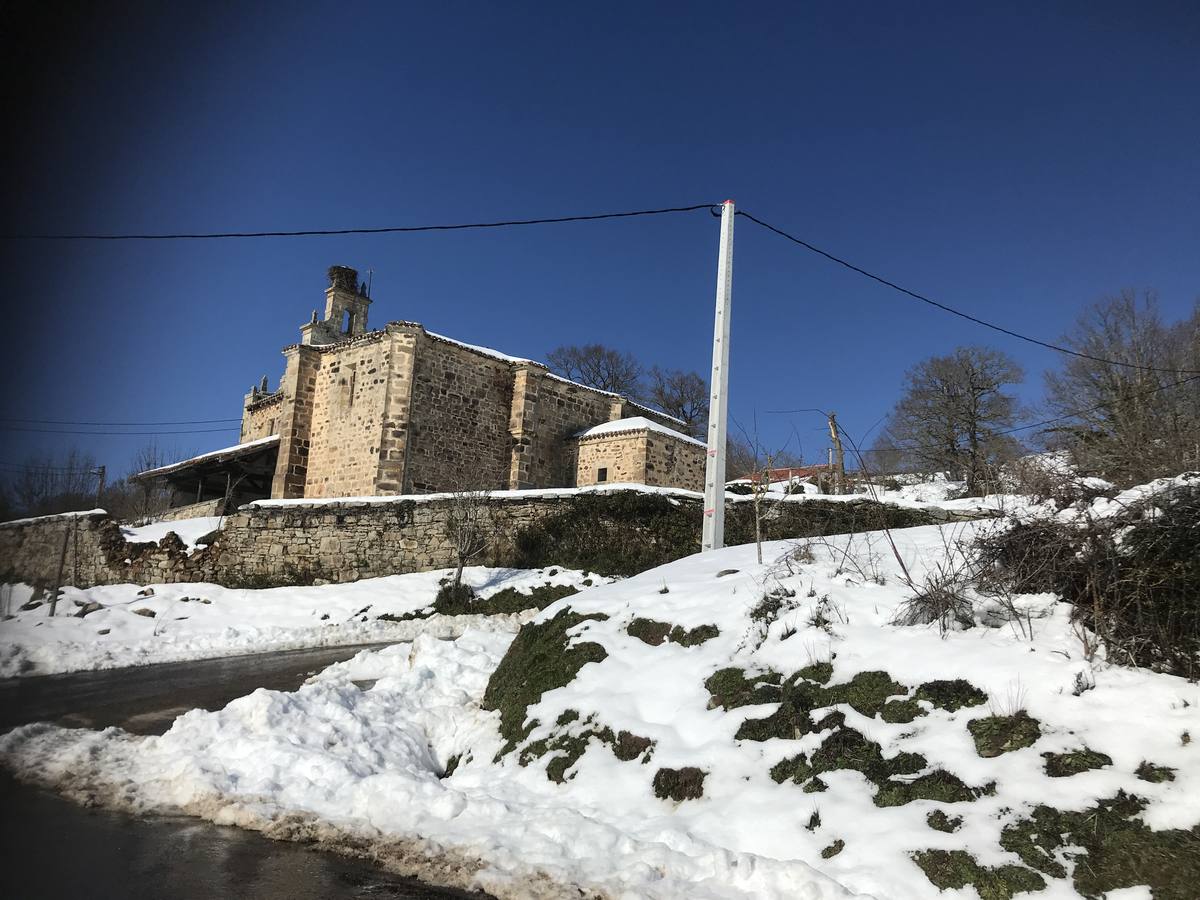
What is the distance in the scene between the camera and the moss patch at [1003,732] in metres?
3.81

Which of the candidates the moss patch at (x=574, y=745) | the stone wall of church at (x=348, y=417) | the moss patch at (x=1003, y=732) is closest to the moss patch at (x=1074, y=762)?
the moss patch at (x=1003, y=732)

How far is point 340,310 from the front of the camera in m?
45.6

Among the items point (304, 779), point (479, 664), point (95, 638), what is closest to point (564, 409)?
point (95, 638)

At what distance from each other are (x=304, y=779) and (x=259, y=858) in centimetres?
105

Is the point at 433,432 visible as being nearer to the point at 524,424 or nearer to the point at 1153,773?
the point at 524,424

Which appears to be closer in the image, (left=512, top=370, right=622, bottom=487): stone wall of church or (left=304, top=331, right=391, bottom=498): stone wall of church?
(left=304, top=331, right=391, bottom=498): stone wall of church

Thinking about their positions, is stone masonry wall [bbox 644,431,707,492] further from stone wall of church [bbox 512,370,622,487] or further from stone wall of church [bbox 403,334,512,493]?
stone wall of church [bbox 403,334,512,493]

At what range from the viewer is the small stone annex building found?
955 inches

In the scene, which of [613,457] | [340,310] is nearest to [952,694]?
[613,457]

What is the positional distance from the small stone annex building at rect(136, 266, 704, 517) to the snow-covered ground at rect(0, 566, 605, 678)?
682cm

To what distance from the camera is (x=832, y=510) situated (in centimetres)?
1625

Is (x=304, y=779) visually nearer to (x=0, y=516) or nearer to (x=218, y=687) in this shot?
(x=0, y=516)

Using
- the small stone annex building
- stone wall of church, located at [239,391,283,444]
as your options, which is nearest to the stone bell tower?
stone wall of church, located at [239,391,283,444]

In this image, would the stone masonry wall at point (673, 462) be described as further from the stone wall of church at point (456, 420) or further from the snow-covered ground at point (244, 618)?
the snow-covered ground at point (244, 618)
